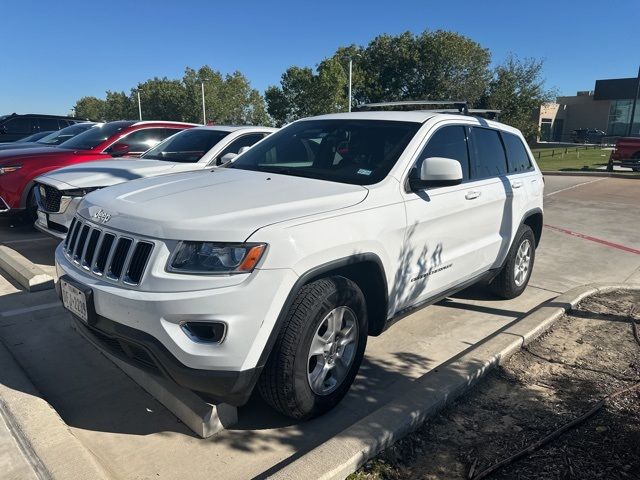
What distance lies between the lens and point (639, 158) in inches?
769

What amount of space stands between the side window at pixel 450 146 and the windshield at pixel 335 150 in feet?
0.58

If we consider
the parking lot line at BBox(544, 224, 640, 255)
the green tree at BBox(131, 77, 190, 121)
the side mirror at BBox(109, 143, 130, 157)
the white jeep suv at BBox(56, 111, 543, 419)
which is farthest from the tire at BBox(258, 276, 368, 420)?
the green tree at BBox(131, 77, 190, 121)

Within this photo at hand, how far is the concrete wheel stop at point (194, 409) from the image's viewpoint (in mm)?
2941

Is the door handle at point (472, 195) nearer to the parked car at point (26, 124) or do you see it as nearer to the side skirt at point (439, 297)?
the side skirt at point (439, 297)

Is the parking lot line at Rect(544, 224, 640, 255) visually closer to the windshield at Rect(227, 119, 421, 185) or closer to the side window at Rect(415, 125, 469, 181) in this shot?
the side window at Rect(415, 125, 469, 181)

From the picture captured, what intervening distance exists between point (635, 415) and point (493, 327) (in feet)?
5.06

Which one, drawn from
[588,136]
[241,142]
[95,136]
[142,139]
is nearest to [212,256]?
[241,142]

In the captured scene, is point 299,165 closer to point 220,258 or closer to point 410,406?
point 220,258

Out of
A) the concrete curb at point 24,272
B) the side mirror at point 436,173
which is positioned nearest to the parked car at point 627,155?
the side mirror at point 436,173

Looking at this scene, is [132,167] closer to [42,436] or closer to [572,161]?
[42,436]

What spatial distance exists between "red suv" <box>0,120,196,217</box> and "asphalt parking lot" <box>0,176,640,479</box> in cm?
78

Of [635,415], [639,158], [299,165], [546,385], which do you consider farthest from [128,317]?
[639,158]

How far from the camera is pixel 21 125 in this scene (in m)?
16.7

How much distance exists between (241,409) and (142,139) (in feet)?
20.6
